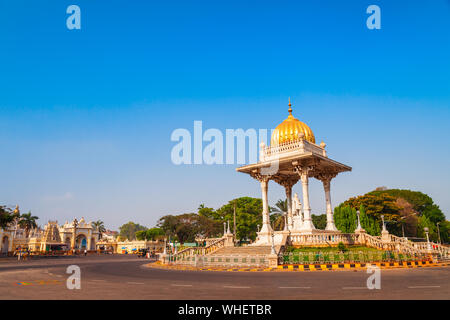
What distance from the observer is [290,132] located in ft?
111

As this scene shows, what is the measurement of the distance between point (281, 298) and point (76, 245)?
303ft

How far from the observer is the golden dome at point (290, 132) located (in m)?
33.8

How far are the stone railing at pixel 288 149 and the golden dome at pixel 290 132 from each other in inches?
38.4

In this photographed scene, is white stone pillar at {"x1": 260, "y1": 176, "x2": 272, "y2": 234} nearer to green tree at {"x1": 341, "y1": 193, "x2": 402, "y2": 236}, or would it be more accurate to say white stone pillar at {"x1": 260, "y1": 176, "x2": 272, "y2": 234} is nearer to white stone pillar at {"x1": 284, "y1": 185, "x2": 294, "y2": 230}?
white stone pillar at {"x1": 284, "y1": 185, "x2": 294, "y2": 230}

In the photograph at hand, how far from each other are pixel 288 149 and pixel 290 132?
9.27 ft

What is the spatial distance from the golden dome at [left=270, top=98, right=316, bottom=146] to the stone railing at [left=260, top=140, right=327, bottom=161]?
3.20ft

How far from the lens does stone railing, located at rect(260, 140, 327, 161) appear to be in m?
30.8

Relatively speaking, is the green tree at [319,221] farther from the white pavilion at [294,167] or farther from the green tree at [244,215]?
the white pavilion at [294,167]

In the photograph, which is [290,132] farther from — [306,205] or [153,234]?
[153,234]

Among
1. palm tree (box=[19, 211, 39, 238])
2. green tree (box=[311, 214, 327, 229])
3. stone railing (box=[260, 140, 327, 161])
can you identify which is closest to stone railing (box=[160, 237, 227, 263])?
stone railing (box=[260, 140, 327, 161])

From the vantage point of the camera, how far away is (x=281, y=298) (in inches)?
346

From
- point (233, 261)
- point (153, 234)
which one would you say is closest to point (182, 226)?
point (153, 234)
